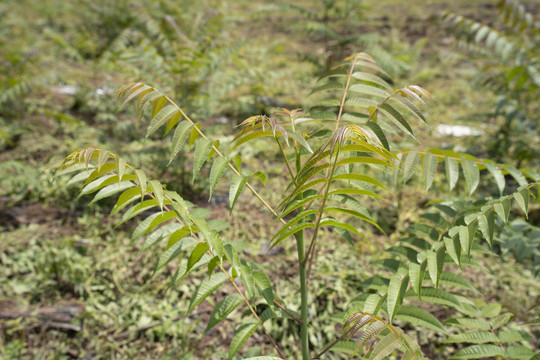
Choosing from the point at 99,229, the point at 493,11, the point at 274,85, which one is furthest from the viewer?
the point at 493,11

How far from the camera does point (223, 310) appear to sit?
1.38 m

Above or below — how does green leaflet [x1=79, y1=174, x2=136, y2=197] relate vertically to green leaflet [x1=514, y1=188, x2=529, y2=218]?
below

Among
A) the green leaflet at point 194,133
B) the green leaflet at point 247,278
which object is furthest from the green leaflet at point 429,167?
the green leaflet at point 194,133

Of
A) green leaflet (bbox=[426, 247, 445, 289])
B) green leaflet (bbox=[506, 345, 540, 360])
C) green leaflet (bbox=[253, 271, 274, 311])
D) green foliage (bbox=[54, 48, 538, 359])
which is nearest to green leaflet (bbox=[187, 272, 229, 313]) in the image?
green foliage (bbox=[54, 48, 538, 359])

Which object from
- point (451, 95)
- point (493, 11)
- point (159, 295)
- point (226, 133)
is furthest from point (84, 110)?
point (493, 11)

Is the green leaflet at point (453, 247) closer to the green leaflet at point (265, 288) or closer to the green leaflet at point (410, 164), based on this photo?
the green leaflet at point (410, 164)

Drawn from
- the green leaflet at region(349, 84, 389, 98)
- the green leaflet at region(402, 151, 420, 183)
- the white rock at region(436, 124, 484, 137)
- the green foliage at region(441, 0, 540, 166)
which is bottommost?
the green leaflet at region(402, 151, 420, 183)

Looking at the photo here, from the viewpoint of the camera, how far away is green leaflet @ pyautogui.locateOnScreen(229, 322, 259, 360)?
1.31 m

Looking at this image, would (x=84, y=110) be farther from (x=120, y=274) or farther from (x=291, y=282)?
(x=291, y=282)

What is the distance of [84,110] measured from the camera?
4582mm

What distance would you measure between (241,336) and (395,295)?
0.57 metres

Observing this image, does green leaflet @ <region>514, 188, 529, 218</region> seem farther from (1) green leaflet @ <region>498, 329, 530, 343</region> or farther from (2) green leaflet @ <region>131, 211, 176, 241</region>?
(2) green leaflet @ <region>131, 211, 176, 241</region>

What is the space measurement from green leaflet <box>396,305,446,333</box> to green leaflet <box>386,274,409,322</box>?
15 cm

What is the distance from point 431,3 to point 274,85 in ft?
22.6
